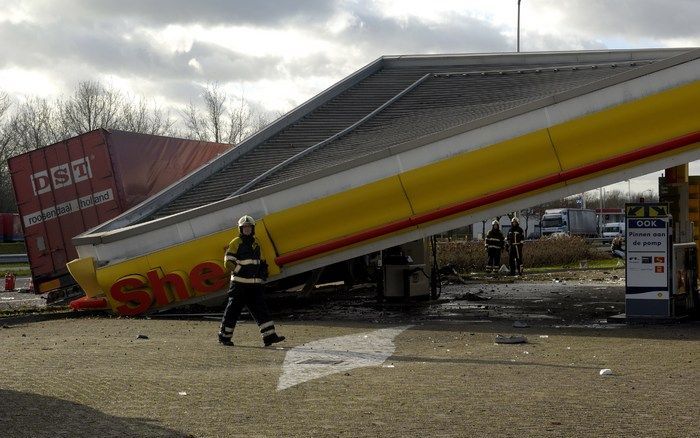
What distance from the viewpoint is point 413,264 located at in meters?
22.7

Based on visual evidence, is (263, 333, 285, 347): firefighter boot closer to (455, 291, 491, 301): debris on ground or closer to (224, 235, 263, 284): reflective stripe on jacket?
(224, 235, 263, 284): reflective stripe on jacket

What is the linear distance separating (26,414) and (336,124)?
49.6 ft

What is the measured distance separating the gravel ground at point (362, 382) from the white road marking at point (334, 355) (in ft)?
0.38

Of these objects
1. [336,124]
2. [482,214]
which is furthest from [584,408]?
[336,124]

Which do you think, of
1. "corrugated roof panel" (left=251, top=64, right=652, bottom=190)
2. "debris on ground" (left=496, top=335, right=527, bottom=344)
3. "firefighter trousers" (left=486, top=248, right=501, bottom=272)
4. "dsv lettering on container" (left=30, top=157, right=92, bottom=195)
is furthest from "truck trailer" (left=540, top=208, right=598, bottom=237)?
"debris on ground" (left=496, top=335, right=527, bottom=344)

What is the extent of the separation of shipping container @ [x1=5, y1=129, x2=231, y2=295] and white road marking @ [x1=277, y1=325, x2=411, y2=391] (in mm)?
8639

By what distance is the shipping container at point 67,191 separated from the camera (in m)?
22.5

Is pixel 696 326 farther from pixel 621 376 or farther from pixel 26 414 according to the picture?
pixel 26 414

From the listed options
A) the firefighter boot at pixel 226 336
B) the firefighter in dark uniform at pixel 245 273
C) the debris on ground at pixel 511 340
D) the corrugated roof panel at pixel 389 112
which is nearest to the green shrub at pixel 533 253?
the corrugated roof panel at pixel 389 112

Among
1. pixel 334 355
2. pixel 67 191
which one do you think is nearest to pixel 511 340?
pixel 334 355

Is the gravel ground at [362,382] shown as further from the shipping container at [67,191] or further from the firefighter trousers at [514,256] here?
the firefighter trousers at [514,256]

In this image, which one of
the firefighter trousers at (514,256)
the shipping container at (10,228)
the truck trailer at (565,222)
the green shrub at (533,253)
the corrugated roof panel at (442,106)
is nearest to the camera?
the corrugated roof panel at (442,106)

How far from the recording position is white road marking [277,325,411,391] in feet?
36.8

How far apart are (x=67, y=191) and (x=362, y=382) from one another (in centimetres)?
1383
